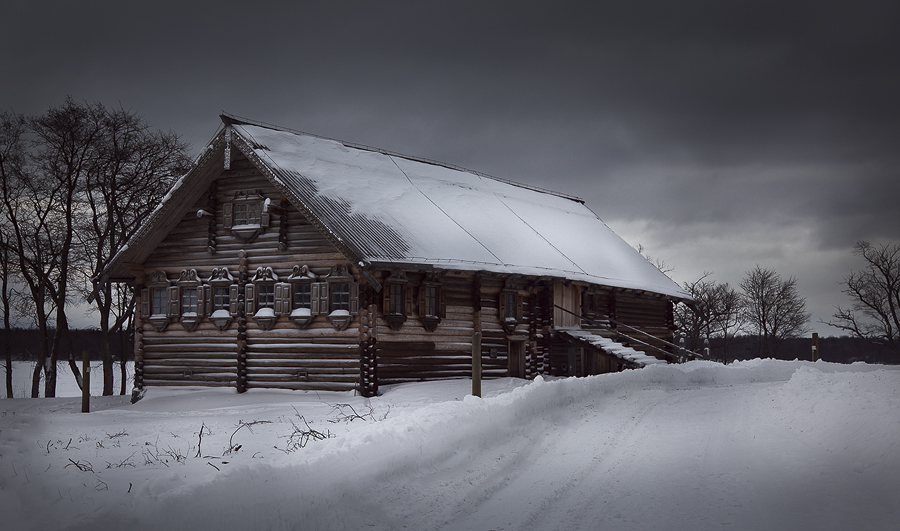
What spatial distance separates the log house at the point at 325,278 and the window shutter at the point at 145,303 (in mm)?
36

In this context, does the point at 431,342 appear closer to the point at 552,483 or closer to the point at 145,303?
the point at 145,303

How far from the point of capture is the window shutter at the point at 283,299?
68.3 feet

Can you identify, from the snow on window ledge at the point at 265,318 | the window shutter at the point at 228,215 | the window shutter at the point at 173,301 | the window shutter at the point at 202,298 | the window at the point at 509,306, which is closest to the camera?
the snow on window ledge at the point at 265,318

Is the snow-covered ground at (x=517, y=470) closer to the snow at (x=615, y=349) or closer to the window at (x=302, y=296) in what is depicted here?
the window at (x=302, y=296)

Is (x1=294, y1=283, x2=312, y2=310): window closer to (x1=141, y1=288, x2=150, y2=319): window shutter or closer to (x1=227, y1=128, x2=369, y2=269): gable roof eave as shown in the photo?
(x1=227, y1=128, x2=369, y2=269): gable roof eave

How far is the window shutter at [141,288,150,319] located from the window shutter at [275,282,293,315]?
5766 mm

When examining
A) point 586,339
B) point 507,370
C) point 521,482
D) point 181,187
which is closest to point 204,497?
point 521,482

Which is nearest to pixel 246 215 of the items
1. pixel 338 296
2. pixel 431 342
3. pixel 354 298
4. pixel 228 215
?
pixel 228 215

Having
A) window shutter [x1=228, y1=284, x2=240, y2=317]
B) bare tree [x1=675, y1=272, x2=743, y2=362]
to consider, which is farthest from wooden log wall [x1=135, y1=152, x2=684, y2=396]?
bare tree [x1=675, y1=272, x2=743, y2=362]

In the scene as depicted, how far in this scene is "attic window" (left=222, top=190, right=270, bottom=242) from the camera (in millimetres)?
21516

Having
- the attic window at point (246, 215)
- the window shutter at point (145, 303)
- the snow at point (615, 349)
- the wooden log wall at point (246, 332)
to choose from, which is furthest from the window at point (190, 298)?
the snow at point (615, 349)

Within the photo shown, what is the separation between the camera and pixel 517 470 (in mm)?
8602

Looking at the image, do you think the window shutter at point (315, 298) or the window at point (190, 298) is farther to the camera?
the window at point (190, 298)

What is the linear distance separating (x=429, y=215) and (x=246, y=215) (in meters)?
6.64
